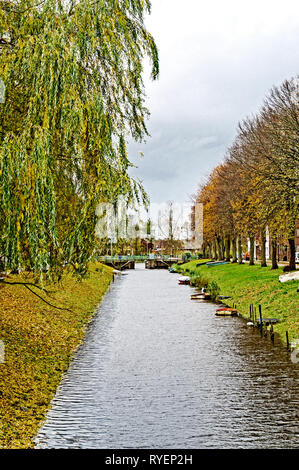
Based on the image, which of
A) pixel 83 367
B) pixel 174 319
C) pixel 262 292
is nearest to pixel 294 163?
pixel 262 292

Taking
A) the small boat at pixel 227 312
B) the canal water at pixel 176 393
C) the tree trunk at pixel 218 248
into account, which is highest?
the tree trunk at pixel 218 248

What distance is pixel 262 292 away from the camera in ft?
124

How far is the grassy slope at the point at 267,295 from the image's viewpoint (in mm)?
27891

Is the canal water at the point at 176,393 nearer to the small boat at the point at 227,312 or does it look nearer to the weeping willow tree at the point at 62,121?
the weeping willow tree at the point at 62,121

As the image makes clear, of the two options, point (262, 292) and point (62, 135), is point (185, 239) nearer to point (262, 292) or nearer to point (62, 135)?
point (262, 292)

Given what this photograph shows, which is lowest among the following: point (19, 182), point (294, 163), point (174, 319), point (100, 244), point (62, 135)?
point (174, 319)

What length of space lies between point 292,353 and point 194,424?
9.42 m

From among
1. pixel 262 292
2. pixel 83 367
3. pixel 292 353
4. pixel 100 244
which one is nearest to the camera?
pixel 100 244

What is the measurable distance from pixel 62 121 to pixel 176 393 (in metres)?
9.43

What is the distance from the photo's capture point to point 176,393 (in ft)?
55.8

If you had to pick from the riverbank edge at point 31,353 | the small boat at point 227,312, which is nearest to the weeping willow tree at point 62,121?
the riverbank edge at point 31,353

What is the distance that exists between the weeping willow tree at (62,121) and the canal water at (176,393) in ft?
14.8

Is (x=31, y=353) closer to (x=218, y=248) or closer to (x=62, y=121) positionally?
(x=62, y=121)
